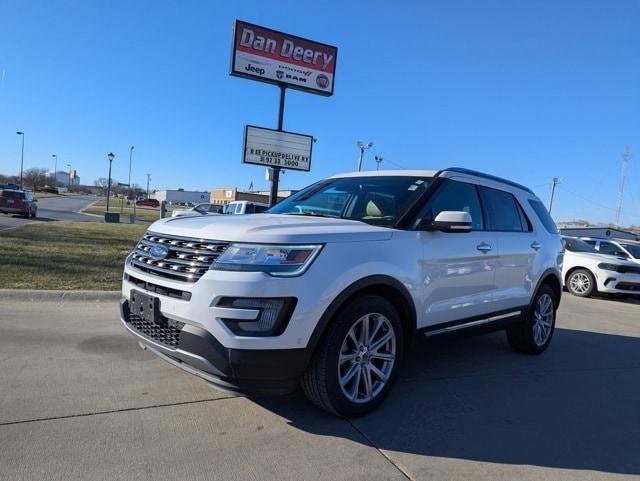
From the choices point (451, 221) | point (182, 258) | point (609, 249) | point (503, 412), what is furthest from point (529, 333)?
point (609, 249)

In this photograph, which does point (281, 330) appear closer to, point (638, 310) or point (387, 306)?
point (387, 306)

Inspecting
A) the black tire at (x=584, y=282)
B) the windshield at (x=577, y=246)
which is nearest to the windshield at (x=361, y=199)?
the black tire at (x=584, y=282)

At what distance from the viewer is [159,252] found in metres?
3.50

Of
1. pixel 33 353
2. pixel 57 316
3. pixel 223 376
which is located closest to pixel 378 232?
pixel 223 376

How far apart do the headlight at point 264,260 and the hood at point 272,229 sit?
50 millimetres

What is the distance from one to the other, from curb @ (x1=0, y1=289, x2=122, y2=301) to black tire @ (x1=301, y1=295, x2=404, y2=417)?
4.66 m

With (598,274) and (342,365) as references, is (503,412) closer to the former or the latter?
(342,365)

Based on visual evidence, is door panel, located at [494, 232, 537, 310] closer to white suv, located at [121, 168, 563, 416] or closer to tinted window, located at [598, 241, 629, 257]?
white suv, located at [121, 168, 563, 416]

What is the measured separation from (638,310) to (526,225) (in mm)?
7531

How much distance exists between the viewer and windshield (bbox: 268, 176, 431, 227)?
13.5ft

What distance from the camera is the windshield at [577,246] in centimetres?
1364

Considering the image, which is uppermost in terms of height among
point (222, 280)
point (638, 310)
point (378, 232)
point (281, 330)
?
point (378, 232)

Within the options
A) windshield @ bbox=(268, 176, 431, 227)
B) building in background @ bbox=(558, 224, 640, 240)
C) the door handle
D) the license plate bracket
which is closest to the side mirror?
windshield @ bbox=(268, 176, 431, 227)

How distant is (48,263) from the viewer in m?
9.15
